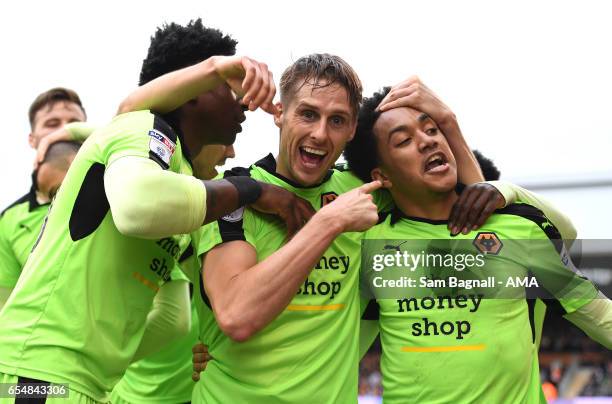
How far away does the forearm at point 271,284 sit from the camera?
8.95ft

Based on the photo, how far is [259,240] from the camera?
3.10 m

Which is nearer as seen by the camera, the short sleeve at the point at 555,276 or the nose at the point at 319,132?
the nose at the point at 319,132

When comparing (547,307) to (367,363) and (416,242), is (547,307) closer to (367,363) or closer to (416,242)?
(416,242)

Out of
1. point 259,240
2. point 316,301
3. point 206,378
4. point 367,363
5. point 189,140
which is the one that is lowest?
point 367,363

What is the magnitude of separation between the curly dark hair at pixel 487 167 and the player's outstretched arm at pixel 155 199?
211 centimetres

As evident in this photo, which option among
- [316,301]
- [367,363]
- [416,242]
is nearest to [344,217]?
[316,301]

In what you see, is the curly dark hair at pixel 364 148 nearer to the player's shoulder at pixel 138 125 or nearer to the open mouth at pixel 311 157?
the open mouth at pixel 311 157

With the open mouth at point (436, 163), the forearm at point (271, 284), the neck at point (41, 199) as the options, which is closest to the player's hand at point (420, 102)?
the open mouth at point (436, 163)

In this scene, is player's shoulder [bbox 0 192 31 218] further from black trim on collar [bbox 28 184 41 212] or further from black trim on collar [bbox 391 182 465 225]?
black trim on collar [bbox 391 182 465 225]

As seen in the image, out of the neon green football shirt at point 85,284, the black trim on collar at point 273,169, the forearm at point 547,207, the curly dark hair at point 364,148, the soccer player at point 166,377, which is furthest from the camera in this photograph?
the soccer player at point 166,377

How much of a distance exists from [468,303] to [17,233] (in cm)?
293

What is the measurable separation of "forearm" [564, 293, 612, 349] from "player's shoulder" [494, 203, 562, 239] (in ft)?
1.11

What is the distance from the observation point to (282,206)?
3021 millimetres

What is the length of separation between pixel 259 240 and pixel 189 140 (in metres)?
0.56
